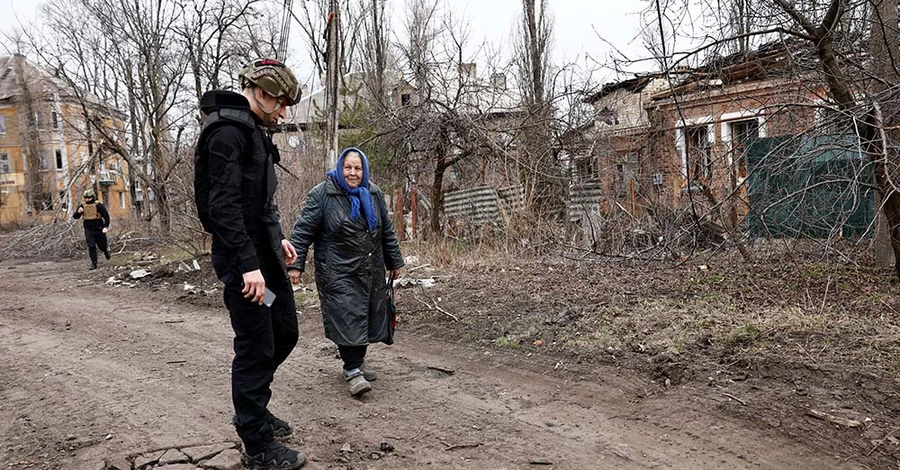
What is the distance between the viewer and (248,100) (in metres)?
3.15

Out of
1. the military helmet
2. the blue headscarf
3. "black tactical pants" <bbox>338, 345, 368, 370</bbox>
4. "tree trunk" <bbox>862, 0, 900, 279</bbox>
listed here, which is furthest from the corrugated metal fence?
the military helmet

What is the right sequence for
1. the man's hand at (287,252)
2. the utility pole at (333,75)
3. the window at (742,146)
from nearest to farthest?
the man's hand at (287,252)
the window at (742,146)
the utility pole at (333,75)

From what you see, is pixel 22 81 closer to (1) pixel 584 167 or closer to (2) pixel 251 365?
(1) pixel 584 167

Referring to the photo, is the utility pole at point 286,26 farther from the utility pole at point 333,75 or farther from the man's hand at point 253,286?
the man's hand at point 253,286

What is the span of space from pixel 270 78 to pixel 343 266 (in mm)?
1673

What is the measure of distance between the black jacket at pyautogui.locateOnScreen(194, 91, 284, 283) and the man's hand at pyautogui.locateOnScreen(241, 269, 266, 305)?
0.10 feet

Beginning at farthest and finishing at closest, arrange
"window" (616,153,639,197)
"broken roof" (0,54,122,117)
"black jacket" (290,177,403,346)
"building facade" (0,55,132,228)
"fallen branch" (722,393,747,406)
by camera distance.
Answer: "building facade" (0,55,132,228), "broken roof" (0,54,122,117), "window" (616,153,639,197), "black jacket" (290,177,403,346), "fallen branch" (722,393,747,406)

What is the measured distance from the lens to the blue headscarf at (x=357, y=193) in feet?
14.7

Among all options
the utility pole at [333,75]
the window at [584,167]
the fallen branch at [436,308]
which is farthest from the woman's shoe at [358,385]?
the window at [584,167]

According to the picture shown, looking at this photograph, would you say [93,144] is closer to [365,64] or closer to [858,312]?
[365,64]

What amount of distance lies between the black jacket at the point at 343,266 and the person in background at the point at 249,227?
109cm

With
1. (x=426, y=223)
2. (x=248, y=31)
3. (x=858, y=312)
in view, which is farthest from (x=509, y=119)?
(x=248, y=31)

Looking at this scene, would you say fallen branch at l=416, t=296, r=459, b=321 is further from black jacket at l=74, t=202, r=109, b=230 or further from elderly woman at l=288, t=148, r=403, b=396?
black jacket at l=74, t=202, r=109, b=230

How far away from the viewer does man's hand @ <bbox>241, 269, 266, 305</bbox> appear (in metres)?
2.88
